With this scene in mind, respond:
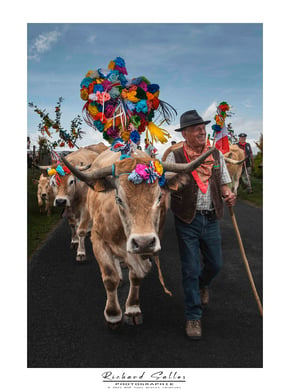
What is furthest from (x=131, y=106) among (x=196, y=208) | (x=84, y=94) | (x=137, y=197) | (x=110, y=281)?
(x=110, y=281)

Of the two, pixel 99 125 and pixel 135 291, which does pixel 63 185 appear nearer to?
pixel 99 125

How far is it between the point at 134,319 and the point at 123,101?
2580 millimetres

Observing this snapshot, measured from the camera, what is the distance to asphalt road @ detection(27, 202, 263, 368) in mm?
3123

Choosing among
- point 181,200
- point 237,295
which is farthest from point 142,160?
point 237,295

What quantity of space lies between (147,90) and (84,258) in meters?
3.17

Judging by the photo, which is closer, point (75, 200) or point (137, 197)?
point (137, 197)

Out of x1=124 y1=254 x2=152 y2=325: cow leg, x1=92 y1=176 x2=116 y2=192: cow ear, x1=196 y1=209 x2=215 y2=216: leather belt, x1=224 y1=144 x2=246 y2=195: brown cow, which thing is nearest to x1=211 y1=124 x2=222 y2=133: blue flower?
x1=196 y1=209 x2=215 y2=216: leather belt

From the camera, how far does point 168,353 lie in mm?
3195

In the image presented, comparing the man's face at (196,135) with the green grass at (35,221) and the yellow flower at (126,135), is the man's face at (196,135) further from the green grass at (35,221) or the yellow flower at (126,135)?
the green grass at (35,221)

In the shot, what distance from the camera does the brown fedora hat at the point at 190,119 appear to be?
353 centimetres

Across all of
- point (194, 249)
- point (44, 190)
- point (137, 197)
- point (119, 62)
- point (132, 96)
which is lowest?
point (194, 249)

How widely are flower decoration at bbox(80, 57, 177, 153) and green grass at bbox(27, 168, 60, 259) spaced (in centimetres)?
288

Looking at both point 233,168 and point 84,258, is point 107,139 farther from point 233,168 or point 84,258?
point 233,168

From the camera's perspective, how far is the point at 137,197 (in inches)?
112
